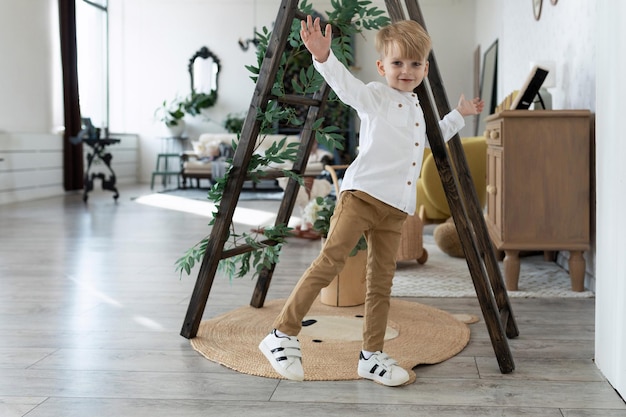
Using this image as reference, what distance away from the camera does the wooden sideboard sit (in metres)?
3.35

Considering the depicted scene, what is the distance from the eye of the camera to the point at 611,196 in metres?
2.01

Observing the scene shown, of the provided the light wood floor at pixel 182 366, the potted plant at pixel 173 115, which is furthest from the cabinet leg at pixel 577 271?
the potted plant at pixel 173 115

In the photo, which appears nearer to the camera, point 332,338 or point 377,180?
point 377,180

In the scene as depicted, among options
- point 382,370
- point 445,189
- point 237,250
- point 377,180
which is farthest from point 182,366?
point 445,189

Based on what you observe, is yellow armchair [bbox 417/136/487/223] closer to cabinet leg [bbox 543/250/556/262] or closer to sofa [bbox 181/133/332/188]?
cabinet leg [bbox 543/250/556/262]

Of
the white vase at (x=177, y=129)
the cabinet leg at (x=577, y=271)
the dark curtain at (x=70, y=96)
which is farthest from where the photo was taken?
the white vase at (x=177, y=129)

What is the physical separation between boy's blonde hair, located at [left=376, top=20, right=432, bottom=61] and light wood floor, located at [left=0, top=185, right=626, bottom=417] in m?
0.93

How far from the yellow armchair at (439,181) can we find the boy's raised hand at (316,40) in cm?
297

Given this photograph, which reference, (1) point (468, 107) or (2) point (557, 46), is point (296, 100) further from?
(2) point (557, 46)

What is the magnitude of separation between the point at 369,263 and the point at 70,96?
8.68m

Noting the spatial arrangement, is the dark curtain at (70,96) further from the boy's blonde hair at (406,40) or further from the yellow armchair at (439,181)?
the boy's blonde hair at (406,40)

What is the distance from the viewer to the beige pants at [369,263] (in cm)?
199

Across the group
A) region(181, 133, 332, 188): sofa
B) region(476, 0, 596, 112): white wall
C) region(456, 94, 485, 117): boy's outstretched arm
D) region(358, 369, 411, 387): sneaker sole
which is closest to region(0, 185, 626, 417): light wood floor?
region(358, 369, 411, 387): sneaker sole

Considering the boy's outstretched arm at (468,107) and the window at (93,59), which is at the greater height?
the window at (93,59)
